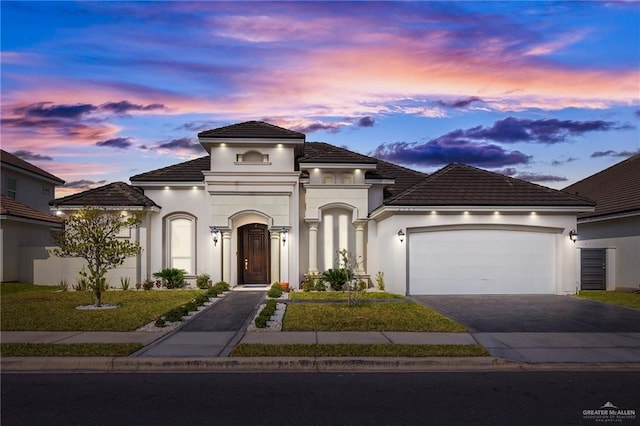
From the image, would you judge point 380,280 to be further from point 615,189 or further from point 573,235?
point 615,189

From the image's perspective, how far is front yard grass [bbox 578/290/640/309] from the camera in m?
17.7

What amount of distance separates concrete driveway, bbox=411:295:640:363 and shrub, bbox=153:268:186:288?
9.89 m

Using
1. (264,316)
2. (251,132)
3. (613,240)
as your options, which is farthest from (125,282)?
(613,240)

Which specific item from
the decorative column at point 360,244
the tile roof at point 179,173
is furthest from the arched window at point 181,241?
the decorative column at point 360,244

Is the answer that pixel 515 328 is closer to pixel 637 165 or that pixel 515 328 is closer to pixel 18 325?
pixel 18 325

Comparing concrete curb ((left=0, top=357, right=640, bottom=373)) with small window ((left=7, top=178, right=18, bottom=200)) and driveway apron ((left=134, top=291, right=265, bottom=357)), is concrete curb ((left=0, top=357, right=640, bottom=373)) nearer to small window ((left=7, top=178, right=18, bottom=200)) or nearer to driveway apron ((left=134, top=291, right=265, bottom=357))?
driveway apron ((left=134, top=291, right=265, bottom=357))

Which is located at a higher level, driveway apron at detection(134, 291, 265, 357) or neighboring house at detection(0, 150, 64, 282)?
neighboring house at detection(0, 150, 64, 282)

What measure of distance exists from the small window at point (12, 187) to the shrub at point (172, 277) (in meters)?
11.8

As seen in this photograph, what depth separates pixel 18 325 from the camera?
41.9 ft

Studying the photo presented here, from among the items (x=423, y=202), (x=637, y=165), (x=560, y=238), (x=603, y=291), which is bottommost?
(x=603, y=291)

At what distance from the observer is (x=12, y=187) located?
29.4m

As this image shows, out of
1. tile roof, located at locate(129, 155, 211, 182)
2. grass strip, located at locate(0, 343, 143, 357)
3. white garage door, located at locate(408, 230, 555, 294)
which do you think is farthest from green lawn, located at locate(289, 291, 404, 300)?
grass strip, located at locate(0, 343, 143, 357)
